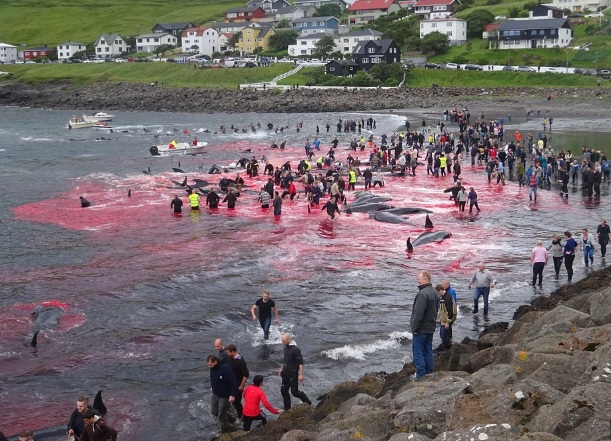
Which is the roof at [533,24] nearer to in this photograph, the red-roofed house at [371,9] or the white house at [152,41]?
the red-roofed house at [371,9]

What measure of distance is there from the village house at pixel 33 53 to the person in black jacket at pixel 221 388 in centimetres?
18885

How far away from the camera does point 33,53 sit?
18812 centimetres

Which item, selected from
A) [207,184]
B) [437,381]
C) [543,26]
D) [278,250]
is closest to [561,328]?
[437,381]

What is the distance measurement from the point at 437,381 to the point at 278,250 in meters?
17.0

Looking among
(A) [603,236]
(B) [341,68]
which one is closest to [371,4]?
(B) [341,68]

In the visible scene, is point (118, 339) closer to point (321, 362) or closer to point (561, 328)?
point (321, 362)

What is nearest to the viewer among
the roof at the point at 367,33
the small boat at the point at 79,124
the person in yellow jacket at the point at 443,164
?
the person in yellow jacket at the point at 443,164

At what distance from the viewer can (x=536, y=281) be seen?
933 inches

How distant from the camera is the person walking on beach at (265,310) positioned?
1844 centimetres

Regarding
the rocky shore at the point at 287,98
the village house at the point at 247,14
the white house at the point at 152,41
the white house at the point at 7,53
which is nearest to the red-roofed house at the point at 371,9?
the village house at the point at 247,14

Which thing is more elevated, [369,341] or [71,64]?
[71,64]

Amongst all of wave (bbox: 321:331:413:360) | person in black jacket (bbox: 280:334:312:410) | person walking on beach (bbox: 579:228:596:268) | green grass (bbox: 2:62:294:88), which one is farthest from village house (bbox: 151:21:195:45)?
person in black jacket (bbox: 280:334:312:410)

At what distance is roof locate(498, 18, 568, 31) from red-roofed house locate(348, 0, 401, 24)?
5308cm

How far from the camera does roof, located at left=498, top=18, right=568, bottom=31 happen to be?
392 feet
